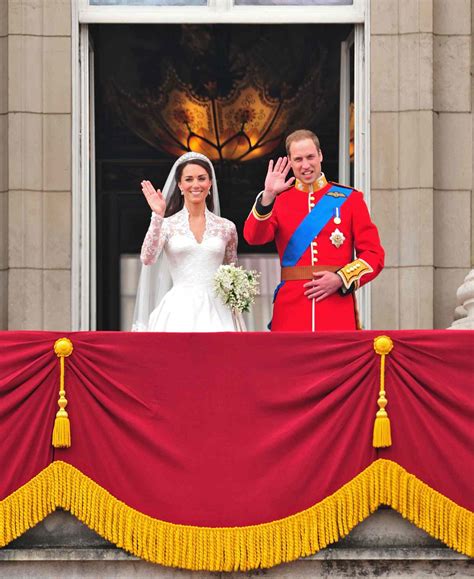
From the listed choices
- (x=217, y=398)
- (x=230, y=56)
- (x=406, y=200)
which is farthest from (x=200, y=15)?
(x=217, y=398)

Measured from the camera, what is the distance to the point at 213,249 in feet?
33.8

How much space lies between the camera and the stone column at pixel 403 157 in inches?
467

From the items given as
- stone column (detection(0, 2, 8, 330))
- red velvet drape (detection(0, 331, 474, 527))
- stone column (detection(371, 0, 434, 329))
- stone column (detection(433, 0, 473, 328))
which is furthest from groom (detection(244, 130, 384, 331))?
stone column (detection(0, 2, 8, 330))

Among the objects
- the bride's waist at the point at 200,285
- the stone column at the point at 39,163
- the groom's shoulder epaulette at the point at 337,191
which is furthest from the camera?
the stone column at the point at 39,163

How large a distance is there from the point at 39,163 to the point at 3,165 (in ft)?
0.91

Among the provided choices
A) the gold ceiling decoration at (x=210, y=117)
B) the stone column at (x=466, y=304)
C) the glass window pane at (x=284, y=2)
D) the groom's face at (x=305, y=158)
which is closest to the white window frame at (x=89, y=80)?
the glass window pane at (x=284, y=2)

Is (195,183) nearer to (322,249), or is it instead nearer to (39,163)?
(322,249)

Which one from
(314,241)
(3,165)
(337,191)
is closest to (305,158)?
(337,191)

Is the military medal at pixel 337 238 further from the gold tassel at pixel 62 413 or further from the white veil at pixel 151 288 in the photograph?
the gold tassel at pixel 62 413

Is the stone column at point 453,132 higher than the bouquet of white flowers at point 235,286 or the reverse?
higher

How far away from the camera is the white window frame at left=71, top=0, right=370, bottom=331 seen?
39.2ft

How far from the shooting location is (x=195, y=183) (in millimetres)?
10203

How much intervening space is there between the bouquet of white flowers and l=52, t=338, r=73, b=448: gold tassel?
Result: 4.43 feet

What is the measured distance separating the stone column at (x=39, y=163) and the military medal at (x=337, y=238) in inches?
102
